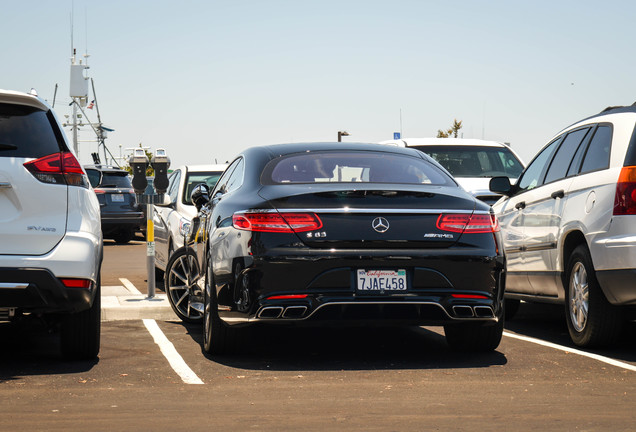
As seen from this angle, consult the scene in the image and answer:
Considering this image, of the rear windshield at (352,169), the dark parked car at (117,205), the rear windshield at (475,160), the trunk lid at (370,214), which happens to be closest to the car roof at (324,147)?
the rear windshield at (352,169)

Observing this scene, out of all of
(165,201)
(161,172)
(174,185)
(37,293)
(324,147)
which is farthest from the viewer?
(174,185)

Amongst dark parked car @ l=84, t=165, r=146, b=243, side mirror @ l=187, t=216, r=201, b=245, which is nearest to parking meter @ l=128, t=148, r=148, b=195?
side mirror @ l=187, t=216, r=201, b=245

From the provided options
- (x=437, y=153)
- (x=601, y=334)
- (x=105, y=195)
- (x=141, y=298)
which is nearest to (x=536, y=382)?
(x=601, y=334)

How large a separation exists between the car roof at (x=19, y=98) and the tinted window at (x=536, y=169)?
4.71 meters

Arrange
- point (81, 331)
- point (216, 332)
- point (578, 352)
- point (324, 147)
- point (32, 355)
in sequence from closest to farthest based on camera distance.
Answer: point (81, 331) < point (216, 332) < point (32, 355) < point (578, 352) < point (324, 147)

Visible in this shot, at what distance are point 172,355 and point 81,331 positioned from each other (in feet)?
2.66

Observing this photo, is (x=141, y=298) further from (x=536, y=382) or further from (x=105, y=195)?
(x=105, y=195)

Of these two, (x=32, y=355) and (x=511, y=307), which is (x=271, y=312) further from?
(x=511, y=307)

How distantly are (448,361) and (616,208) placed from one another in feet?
5.34

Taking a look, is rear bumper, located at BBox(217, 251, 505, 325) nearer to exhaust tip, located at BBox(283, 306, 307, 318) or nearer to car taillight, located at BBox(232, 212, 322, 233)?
exhaust tip, located at BBox(283, 306, 307, 318)

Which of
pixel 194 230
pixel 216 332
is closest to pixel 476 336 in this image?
pixel 216 332

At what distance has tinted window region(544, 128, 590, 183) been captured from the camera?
8717 mm

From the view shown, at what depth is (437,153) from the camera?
14.2m

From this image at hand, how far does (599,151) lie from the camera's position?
8.05 meters
